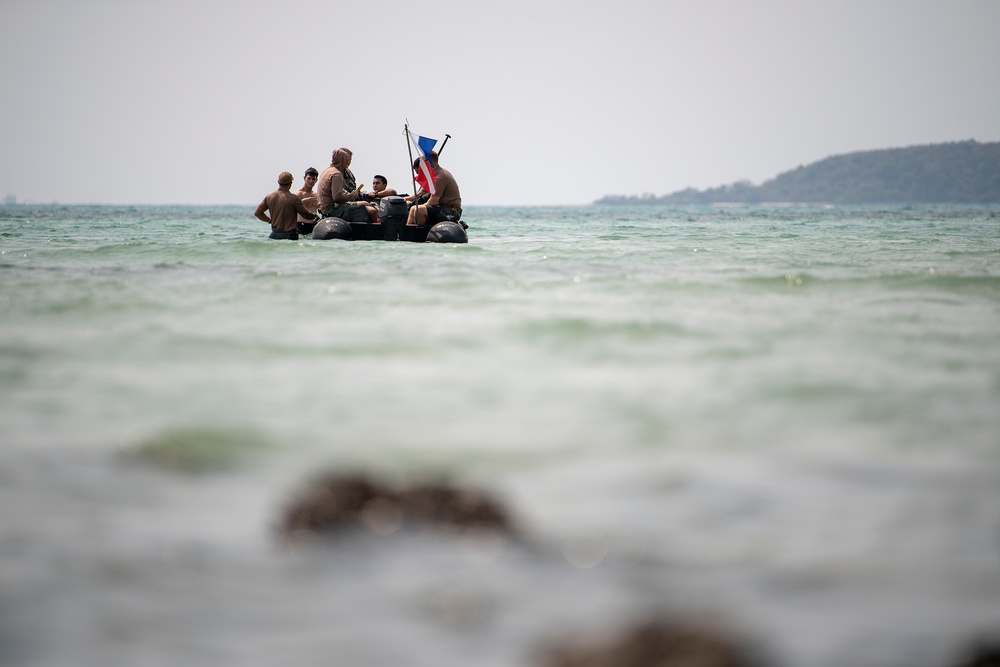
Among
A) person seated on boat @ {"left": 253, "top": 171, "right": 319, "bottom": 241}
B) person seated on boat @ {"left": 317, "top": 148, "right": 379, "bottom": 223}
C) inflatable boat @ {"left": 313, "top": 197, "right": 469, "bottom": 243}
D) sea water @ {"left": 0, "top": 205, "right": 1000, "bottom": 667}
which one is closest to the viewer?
sea water @ {"left": 0, "top": 205, "right": 1000, "bottom": 667}

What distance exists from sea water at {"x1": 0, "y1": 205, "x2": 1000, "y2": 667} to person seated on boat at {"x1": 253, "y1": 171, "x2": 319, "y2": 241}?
1217 centimetres

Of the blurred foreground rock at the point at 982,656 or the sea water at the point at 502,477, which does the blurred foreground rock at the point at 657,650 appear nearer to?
the sea water at the point at 502,477

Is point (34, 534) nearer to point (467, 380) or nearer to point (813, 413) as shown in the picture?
point (467, 380)

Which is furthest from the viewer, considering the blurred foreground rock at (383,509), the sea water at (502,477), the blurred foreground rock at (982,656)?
the blurred foreground rock at (383,509)

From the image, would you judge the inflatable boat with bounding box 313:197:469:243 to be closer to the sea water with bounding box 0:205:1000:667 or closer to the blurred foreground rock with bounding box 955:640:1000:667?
the sea water with bounding box 0:205:1000:667

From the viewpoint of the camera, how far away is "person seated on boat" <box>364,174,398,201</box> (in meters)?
21.9

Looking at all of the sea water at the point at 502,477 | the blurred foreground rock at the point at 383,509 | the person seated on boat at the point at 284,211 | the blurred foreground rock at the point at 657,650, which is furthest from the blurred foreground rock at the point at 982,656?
the person seated on boat at the point at 284,211

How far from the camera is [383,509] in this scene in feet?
12.5

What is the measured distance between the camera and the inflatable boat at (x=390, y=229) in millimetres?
21328

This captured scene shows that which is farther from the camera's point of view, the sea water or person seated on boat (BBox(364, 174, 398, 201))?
person seated on boat (BBox(364, 174, 398, 201))

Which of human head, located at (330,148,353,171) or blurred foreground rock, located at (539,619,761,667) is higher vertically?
human head, located at (330,148,353,171)

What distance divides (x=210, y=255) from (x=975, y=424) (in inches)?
659

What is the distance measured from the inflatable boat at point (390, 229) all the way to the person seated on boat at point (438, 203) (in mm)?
164

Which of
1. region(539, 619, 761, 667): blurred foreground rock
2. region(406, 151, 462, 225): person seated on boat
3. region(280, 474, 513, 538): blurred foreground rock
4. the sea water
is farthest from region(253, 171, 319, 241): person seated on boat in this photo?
region(539, 619, 761, 667): blurred foreground rock
